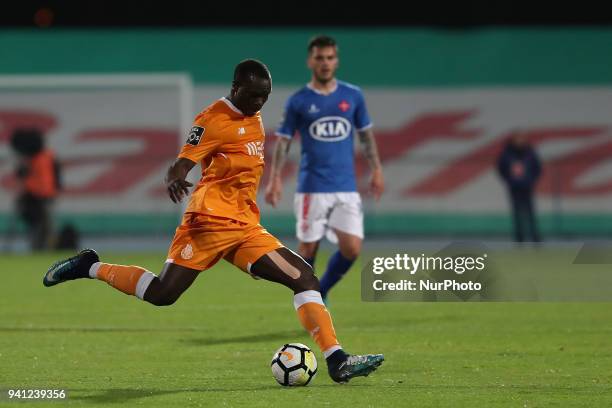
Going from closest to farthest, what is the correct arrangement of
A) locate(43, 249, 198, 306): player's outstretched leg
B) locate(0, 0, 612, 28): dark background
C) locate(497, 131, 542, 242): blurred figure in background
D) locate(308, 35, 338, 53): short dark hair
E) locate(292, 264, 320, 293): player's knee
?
locate(292, 264, 320, 293): player's knee, locate(43, 249, 198, 306): player's outstretched leg, locate(308, 35, 338, 53): short dark hair, locate(497, 131, 542, 242): blurred figure in background, locate(0, 0, 612, 28): dark background

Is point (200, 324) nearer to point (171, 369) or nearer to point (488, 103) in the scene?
point (171, 369)

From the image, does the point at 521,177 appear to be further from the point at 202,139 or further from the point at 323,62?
the point at 202,139

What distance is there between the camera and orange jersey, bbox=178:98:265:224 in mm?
7879

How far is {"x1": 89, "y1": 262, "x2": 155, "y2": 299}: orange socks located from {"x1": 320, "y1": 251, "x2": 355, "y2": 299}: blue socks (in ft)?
11.2

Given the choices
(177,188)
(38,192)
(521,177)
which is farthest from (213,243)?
(38,192)

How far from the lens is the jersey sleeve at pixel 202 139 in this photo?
308 inches

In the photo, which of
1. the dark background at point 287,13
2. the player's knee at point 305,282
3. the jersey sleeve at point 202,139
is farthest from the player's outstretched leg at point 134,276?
the dark background at point 287,13

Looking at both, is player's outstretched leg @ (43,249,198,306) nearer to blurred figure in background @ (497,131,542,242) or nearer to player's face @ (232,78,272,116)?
player's face @ (232,78,272,116)

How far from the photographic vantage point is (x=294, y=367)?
25.7 feet

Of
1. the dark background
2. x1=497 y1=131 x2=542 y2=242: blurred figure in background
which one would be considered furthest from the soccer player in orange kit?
the dark background

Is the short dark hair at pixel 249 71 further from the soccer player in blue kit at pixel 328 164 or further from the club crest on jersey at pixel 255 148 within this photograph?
the soccer player in blue kit at pixel 328 164

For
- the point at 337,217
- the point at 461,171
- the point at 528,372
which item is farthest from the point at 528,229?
the point at 528,372

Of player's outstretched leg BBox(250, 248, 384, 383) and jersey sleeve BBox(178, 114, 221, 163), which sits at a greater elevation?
jersey sleeve BBox(178, 114, 221, 163)

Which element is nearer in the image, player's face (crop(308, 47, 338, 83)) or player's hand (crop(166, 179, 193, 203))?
player's hand (crop(166, 179, 193, 203))
